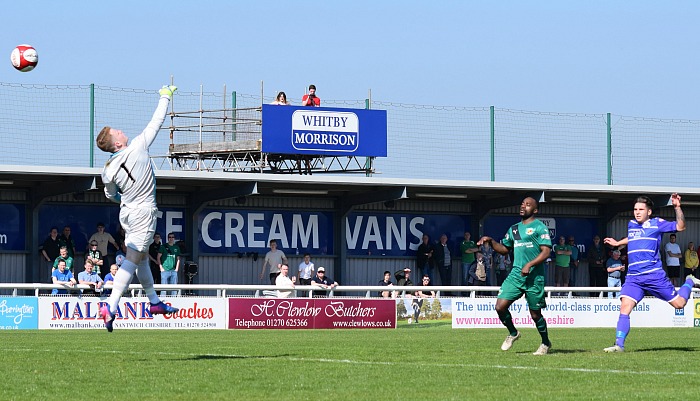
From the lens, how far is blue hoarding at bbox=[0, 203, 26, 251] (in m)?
29.2

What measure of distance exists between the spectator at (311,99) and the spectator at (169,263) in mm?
5218

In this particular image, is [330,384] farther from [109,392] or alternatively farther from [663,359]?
[663,359]

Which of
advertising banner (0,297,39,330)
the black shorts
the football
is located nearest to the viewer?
the football

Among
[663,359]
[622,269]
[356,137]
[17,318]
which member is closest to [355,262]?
[356,137]

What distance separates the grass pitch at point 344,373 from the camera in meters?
8.79

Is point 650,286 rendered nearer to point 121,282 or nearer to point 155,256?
point 121,282

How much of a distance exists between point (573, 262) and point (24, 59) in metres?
18.8

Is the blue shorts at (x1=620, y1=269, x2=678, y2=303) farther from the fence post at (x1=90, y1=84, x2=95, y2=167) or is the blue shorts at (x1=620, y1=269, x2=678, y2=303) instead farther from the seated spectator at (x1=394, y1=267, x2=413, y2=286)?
the seated spectator at (x1=394, y1=267, x2=413, y2=286)

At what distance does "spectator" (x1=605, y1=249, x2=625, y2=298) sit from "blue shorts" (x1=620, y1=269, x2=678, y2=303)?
54.8ft

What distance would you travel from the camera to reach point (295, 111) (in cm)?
3030

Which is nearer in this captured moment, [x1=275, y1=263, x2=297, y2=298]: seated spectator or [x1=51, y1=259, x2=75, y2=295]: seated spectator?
[x1=51, y1=259, x2=75, y2=295]: seated spectator

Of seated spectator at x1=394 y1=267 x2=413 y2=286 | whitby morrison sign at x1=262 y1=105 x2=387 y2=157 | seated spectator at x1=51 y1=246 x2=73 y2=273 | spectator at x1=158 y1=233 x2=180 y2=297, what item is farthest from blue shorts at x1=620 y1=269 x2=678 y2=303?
whitby morrison sign at x1=262 y1=105 x2=387 y2=157

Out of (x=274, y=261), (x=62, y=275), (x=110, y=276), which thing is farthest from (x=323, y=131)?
(x=62, y=275)

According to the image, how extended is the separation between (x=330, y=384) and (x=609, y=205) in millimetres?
27004
